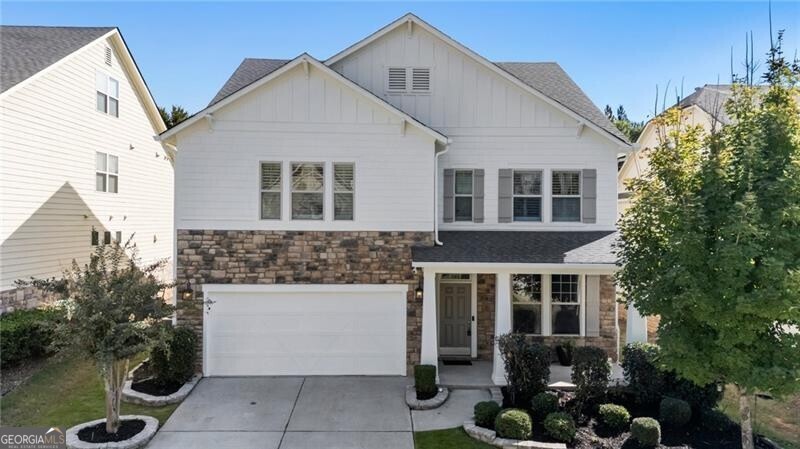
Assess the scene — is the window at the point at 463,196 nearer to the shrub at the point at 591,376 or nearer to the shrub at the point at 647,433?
the shrub at the point at 591,376

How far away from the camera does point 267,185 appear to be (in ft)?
35.9

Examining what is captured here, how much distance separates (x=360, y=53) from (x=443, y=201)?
15.2ft

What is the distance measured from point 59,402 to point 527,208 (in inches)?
451

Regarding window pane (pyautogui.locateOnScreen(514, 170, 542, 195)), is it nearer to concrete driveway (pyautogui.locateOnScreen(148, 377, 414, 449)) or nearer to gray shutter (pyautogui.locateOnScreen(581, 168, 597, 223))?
gray shutter (pyautogui.locateOnScreen(581, 168, 597, 223))

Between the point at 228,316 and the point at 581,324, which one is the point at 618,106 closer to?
the point at 581,324

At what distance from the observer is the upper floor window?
1526 centimetres

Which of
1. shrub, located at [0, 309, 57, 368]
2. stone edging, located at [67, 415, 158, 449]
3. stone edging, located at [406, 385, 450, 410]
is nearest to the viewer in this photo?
stone edging, located at [67, 415, 158, 449]

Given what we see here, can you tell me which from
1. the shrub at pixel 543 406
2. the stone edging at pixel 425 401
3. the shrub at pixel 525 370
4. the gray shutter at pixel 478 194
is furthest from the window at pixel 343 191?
the shrub at pixel 543 406

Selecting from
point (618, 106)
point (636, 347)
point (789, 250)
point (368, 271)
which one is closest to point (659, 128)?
point (789, 250)

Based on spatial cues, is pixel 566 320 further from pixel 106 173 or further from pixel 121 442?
pixel 106 173

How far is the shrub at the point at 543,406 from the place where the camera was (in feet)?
27.6

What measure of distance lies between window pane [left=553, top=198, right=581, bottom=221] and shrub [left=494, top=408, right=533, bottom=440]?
234 inches

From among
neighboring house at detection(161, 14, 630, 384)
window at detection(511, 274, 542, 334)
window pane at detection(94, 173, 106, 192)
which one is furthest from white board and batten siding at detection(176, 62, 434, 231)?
window pane at detection(94, 173, 106, 192)

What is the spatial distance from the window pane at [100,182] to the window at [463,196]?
11904 mm
